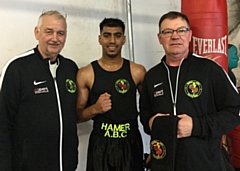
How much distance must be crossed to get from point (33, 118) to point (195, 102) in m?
0.70

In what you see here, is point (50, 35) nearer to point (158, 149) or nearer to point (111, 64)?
point (111, 64)

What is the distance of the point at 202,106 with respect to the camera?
1414 mm

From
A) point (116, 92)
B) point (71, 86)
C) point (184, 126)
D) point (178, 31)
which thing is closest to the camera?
point (184, 126)

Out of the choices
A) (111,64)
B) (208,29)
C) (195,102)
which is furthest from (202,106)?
(111,64)

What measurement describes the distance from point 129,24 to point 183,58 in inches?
33.2

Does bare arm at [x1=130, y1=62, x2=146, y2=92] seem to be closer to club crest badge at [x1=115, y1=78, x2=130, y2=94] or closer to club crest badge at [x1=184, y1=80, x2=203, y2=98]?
club crest badge at [x1=115, y1=78, x2=130, y2=94]

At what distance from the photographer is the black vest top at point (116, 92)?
5.70 feet

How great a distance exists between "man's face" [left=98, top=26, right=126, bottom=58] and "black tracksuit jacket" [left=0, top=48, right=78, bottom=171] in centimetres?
37

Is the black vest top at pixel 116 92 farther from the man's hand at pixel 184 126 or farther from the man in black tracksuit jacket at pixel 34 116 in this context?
the man's hand at pixel 184 126

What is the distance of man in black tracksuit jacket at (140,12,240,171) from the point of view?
1376 millimetres

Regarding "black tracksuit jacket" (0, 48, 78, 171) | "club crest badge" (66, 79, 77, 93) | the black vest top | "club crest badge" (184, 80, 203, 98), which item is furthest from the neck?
"club crest badge" (184, 80, 203, 98)

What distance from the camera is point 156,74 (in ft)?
5.04

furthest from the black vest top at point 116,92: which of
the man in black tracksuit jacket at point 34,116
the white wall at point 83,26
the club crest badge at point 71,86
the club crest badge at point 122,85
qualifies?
the white wall at point 83,26

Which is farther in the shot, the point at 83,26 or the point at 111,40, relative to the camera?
the point at 83,26
